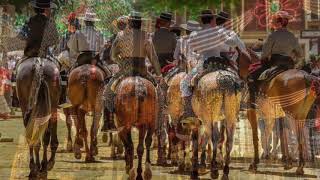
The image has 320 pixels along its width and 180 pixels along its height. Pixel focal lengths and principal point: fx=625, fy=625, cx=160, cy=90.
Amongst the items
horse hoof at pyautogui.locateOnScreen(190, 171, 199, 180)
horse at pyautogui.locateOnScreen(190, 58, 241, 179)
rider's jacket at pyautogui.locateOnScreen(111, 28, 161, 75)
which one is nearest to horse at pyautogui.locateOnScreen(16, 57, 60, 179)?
rider's jacket at pyautogui.locateOnScreen(111, 28, 161, 75)

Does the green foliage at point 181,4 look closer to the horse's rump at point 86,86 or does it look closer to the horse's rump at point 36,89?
the horse's rump at point 86,86

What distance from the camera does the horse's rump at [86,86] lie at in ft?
36.6

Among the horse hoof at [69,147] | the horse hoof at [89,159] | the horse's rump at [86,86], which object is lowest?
the horse hoof at [89,159]

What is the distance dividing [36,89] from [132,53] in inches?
57.3

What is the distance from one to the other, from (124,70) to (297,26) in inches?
1082

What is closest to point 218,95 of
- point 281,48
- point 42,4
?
point 281,48

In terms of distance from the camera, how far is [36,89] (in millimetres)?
8875

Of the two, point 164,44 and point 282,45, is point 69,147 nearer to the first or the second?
point 164,44

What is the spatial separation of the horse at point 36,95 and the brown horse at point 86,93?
1.84 meters

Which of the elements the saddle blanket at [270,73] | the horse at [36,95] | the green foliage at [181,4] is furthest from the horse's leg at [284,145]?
the green foliage at [181,4]

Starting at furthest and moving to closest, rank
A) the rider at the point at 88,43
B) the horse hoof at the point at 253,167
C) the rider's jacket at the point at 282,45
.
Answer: the rider at the point at 88,43
the horse hoof at the point at 253,167
the rider's jacket at the point at 282,45

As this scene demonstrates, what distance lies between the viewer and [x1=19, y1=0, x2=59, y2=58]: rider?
9039 mm

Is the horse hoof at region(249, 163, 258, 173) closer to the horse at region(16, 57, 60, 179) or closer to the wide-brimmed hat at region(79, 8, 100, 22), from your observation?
the horse at region(16, 57, 60, 179)

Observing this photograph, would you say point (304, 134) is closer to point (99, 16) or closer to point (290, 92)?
point (290, 92)
